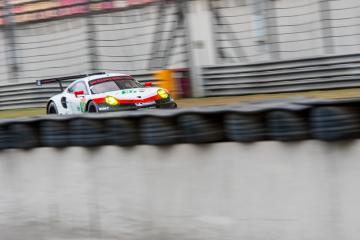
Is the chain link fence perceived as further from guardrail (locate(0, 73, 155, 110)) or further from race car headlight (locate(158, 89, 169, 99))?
guardrail (locate(0, 73, 155, 110))

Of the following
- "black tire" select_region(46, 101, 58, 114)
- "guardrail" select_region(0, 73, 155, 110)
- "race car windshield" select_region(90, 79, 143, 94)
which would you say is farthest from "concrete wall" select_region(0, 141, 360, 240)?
"guardrail" select_region(0, 73, 155, 110)

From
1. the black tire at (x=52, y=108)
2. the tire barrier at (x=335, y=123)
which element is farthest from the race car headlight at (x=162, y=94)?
the tire barrier at (x=335, y=123)

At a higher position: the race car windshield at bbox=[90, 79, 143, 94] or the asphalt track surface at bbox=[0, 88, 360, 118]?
the race car windshield at bbox=[90, 79, 143, 94]

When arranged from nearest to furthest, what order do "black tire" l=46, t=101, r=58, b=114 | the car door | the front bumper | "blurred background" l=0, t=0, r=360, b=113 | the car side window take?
the front bumper
the car door
the car side window
"blurred background" l=0, t=0, r=360, b=113
"black tire" l=46, t=101, r=58, b=114

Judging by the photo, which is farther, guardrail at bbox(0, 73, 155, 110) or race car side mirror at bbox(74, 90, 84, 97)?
guardrail at bbox(0, 73, 155, 110)

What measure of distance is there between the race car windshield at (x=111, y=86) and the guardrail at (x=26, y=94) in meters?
4.71

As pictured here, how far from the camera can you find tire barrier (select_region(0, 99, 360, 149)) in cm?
411

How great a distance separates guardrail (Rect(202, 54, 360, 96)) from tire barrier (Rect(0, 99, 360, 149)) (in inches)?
293

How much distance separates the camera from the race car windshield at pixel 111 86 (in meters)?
12.1

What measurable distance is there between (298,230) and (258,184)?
45 cm

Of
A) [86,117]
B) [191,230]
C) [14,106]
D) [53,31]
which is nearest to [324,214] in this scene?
[191,230]

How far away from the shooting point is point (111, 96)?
11609 mm

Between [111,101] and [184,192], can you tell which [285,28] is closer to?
[111,101]

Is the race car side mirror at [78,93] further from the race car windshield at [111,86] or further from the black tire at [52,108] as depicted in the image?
the black tire at [52,108]
